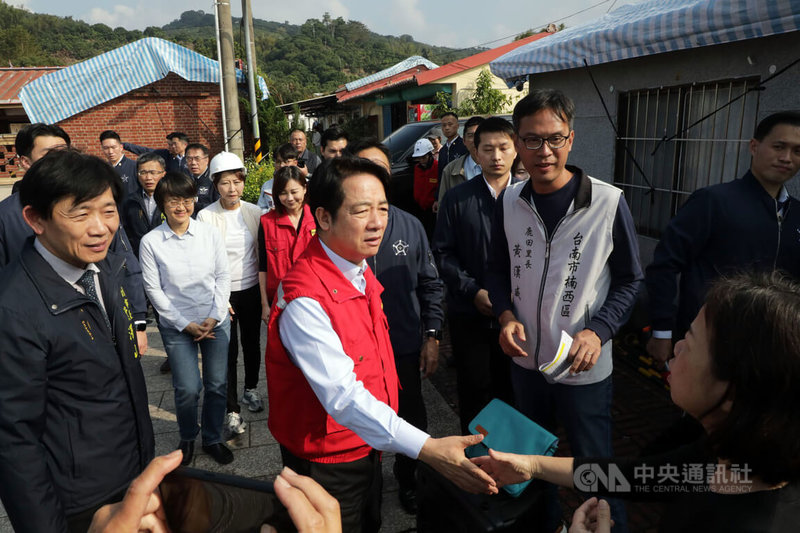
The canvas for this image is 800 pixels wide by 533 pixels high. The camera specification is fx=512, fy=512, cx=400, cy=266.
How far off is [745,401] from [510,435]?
112 centimetres

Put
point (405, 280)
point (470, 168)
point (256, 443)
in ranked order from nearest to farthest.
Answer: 1. point (405, 280)
2. point (256, 443)
3. point (470, 168)

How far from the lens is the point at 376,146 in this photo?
3.60 metres

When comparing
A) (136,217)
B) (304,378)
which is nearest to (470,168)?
(136,217)

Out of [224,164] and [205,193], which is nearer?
[224,164]

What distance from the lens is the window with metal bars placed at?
4449mm

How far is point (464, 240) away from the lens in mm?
3281

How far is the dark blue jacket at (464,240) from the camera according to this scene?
3.18 metres

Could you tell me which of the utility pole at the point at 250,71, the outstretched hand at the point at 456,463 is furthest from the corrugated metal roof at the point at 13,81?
the outstretched hand at the point at 456,463

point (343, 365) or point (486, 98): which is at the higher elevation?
point (486, 98)

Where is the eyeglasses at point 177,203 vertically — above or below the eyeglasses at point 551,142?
below

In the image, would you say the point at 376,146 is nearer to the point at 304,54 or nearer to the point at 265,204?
the point at 265,204

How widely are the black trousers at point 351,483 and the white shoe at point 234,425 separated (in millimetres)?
1987

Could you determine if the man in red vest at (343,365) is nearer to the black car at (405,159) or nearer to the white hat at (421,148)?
the white hat at (421,148)

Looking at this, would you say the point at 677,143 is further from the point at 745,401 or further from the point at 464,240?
the point at 745,401
